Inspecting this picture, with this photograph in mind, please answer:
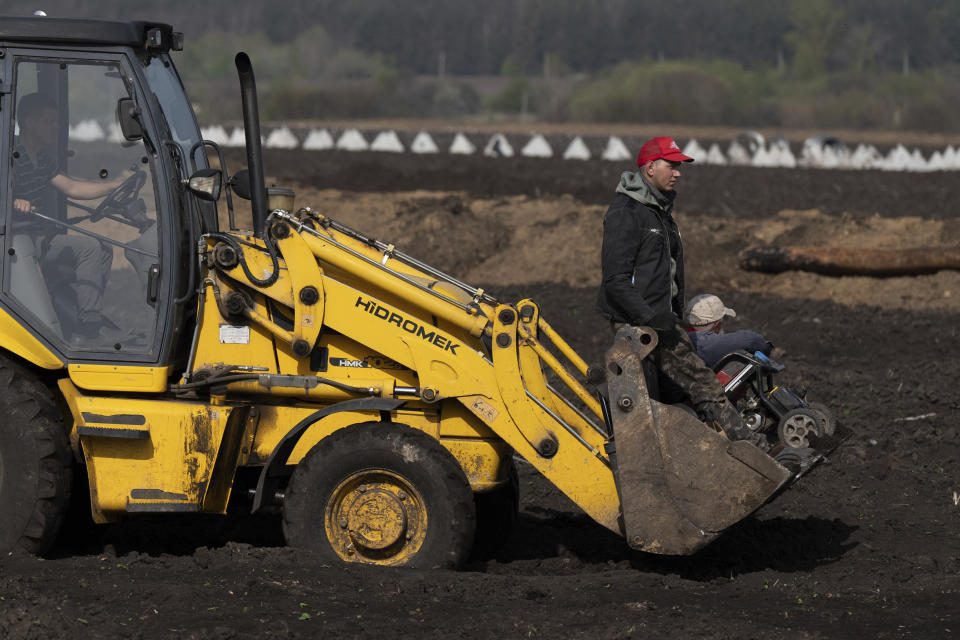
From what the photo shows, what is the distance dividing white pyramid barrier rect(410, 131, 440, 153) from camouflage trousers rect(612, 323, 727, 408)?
37292 millimetres

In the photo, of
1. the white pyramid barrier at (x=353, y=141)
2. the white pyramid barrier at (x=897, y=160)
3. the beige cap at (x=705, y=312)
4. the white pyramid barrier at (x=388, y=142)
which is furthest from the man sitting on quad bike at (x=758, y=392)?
the white pyramid barrier at (x=353, y=141)

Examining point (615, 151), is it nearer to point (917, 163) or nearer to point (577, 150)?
point (577, 150)

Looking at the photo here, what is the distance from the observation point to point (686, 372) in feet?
22.8

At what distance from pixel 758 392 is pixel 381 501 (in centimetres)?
218

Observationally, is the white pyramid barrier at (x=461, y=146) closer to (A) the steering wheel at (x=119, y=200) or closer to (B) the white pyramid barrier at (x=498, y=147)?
(B) the white pyramid barrier at (x=498, y=147)

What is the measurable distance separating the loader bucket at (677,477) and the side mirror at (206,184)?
2303 mm

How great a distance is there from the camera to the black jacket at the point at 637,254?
6832mm

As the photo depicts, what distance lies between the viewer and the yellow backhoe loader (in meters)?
6.59

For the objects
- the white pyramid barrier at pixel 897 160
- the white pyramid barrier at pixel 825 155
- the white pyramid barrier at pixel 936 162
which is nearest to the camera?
the white pyramid barrier at pixel 936 162

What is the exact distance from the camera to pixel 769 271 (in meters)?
18.2

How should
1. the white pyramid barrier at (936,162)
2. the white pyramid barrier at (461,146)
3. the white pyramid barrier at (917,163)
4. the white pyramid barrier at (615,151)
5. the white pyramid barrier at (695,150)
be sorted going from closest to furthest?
the white pyramid barrier at (917,163) < the white pyramid barrier at (936,162) < the white pyramid barrier at (695,150) < the white pyramid barrier at (615,151) < the white pyramid barrier at (461,146)

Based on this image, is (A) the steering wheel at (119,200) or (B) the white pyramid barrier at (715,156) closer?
(A) the steering wheel at (119,200)

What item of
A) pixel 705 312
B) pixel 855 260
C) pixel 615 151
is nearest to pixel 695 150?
pixel 615 151

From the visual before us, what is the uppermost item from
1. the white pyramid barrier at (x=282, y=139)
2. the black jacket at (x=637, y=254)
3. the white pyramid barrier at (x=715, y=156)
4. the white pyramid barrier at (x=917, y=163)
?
the white pyramid barrier at (x=282, y=139)
